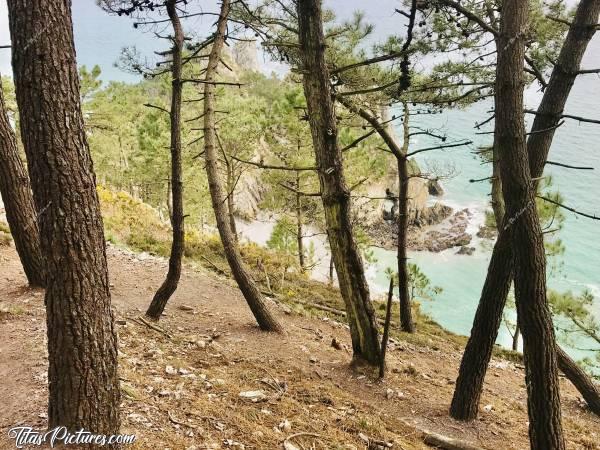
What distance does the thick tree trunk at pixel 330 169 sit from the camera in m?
4.69

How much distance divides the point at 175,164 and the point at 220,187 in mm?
901

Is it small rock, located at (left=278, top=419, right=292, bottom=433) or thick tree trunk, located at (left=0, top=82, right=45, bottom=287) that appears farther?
thick tree trunk, located at (left=0, top=82, right=45, bottom=287)

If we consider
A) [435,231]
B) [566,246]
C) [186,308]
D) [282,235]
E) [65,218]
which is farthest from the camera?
[435,231]

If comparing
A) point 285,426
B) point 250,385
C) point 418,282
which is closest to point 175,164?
point 250,385

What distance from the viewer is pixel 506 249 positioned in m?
4.35

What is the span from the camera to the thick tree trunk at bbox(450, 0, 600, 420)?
171 inches

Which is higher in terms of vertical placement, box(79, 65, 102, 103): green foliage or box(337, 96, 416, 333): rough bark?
box(79, 65, 102, 103): green foliage

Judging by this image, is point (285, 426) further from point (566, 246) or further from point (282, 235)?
point (566, 246)

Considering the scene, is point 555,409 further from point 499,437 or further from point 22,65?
point 22,65

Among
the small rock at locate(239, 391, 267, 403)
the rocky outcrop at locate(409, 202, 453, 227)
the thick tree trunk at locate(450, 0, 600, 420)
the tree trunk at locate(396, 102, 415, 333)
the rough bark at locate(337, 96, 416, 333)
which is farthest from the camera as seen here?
the rocky outcrop at locate(409, 202, 453, 227)

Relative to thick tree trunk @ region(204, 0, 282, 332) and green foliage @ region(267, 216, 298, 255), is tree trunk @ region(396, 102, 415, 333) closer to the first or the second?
thick tree trunk @ region(204, 0, 282, 332)

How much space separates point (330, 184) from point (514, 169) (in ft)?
6.13

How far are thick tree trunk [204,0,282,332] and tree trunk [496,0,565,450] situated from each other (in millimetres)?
3383

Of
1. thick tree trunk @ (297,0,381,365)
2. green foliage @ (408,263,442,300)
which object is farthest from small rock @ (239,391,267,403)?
green foliage @ (408,263,442,300)
